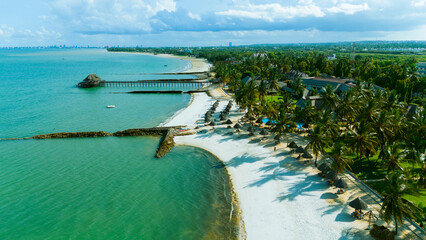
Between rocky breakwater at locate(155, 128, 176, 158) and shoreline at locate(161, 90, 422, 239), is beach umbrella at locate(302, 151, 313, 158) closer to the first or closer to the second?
shoreline at locate(161, 90, 422, 239)

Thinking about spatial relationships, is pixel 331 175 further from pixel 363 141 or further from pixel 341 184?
pixel 363 141

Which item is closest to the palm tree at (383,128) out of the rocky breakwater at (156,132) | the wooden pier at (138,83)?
the rocky breakwater at (156,132)

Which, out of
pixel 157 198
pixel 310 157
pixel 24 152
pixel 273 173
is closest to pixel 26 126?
pixel 24 152

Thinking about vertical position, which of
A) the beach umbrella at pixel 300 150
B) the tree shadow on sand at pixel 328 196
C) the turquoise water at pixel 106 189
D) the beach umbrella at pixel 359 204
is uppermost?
the beach umbrella at pixel 300 150

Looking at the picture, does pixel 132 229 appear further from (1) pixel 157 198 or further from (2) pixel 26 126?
(2) pixel 26 126

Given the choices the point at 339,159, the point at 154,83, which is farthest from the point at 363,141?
the point at 154,83

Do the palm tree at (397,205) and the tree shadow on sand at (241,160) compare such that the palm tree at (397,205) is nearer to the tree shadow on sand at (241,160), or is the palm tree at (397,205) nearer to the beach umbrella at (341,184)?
the beach umbrella at (341,184)

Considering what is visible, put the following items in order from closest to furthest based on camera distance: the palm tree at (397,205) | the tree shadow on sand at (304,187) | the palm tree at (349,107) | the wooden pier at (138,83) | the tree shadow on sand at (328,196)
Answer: the palm tree at (397,205)
the tree shadow on sand at (328,196)
the tree shadow on sand at (304,187)
the palm tree at (349,107)
the wooden pier at (138,83)
